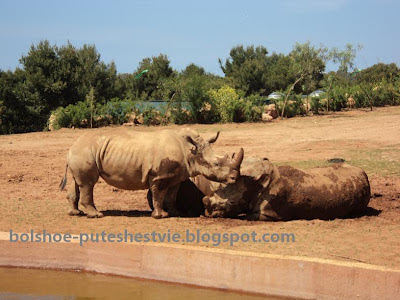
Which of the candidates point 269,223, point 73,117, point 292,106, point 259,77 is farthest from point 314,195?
point 259,77

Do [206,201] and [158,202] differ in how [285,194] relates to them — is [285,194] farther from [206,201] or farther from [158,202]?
[158,202]

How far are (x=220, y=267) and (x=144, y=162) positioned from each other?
3166 mm

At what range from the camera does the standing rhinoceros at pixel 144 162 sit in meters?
9.55

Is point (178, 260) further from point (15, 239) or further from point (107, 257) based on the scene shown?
point (15, 239)

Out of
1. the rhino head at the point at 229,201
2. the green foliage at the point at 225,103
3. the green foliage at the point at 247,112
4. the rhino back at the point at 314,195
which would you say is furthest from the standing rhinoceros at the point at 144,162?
the green foliage at the point at 247,112

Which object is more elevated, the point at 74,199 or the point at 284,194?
the point at 284,194

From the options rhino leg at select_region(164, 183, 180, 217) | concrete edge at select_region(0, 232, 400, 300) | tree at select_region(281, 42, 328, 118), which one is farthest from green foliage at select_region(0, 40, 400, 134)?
concrete edge at select_region(0, 232, 400, 300)

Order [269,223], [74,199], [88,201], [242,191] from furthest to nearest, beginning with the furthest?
[74,199], [88,201], [242,191], [269,223]

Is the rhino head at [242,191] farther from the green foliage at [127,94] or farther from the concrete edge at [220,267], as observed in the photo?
the green foliage at [127,94]

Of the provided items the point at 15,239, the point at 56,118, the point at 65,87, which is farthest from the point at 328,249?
the point at 65,87

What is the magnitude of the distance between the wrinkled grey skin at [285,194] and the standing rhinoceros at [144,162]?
1.33 feet

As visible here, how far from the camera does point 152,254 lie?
287 inches

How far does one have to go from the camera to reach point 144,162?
9609 mm

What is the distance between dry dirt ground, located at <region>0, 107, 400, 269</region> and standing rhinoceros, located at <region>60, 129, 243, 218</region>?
556 mm
